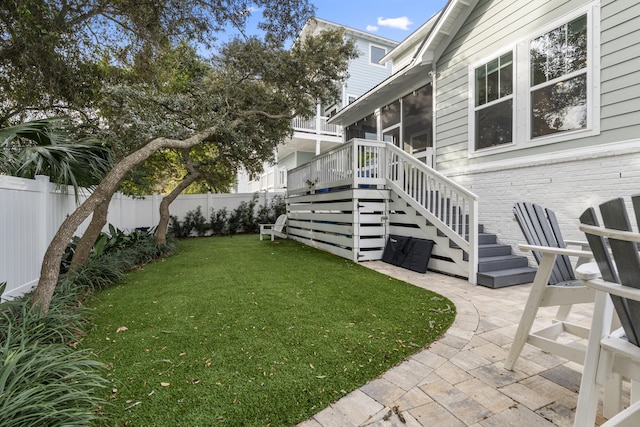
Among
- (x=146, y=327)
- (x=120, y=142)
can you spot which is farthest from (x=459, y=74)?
(x=146, y=327)

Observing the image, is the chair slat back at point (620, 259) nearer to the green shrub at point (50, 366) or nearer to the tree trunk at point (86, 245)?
the green shrub at point (50, 366)

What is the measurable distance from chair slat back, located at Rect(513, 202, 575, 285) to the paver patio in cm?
66

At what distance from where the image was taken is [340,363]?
2.23m

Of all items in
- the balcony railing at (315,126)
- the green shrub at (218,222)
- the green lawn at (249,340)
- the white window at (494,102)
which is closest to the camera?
the green lawn at (249,340)

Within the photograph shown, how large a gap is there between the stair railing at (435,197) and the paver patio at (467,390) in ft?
6.20

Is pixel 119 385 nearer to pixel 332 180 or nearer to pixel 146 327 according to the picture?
pixel 146 327

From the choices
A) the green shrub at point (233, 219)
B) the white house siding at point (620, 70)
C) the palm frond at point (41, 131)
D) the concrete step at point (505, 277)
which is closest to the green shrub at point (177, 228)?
the green shrub at point (233, 219)

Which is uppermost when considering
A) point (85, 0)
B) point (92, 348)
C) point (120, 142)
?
point (85, 0)

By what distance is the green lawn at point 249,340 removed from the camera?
1783 millimetres

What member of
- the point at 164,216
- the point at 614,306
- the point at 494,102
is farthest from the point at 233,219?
the point at 614,306

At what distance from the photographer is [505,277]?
436cm

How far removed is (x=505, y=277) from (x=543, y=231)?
2142mm

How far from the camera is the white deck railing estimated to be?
15.0 ft

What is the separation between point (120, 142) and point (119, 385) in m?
4.39
